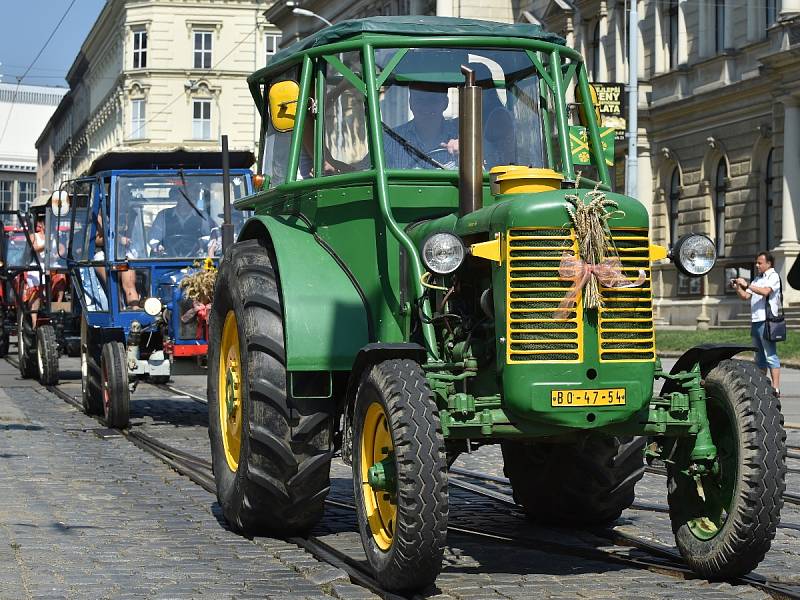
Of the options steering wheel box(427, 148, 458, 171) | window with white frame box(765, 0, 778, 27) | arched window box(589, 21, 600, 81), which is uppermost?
arched window box(589, 21, 600, 81)

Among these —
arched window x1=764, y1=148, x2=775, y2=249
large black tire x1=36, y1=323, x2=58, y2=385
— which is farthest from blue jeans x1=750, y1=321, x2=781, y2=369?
arched window x1=764, y1=148, x2=775, y2=249

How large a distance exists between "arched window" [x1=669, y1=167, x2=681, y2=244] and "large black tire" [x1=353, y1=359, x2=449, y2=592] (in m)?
37.0

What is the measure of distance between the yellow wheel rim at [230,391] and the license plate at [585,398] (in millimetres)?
2297

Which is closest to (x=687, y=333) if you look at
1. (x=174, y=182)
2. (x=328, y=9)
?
(x=174, y=182)

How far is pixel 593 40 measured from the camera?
157ft

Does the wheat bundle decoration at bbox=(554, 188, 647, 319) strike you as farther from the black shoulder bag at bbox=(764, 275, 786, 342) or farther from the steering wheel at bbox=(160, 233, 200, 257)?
the black shoulder bag at bbox=(764, 275, 786, 342)

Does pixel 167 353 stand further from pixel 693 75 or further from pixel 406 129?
pixel 693 75

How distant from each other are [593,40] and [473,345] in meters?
42.1

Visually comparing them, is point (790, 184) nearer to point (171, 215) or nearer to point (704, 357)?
point (171, 215)

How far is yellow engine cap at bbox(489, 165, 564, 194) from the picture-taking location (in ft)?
24.0

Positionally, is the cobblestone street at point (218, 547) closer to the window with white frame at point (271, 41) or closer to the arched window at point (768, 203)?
the arched window at point (768, 203)

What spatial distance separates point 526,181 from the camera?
7.34 meters

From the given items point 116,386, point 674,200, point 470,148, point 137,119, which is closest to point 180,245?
point 116,386

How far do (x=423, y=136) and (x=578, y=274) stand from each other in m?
1.71
